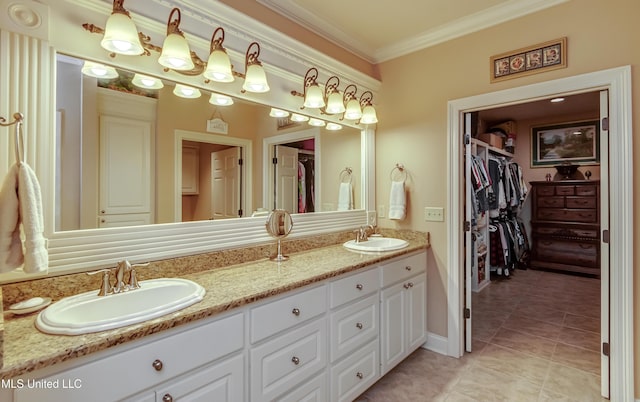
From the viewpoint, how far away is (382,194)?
2861 mm

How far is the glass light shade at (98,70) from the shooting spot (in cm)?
137

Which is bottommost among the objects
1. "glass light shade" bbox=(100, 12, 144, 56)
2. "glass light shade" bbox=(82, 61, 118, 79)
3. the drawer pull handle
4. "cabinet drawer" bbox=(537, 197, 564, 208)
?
the drawer pull handle

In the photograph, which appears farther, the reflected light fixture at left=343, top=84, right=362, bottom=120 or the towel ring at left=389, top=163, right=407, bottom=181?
the towel ring at left=389, top=163, right=407, bottom=181

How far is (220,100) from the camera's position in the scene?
184cm

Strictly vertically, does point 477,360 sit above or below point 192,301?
below

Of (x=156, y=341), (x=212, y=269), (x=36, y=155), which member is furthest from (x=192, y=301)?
(x=36, y=155)

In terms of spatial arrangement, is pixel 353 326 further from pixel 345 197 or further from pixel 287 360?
pixel 345 197

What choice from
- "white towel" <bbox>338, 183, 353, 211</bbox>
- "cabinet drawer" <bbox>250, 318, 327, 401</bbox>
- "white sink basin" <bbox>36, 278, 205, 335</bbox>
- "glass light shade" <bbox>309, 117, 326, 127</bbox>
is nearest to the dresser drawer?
"white towel" <bbox>338, 183, 353, 211</bbox>

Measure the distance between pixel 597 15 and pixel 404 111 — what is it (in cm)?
130

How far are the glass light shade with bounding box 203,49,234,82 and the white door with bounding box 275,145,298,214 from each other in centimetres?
66

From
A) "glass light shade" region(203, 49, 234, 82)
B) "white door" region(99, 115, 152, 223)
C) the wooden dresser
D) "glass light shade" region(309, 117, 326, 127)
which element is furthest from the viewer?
the wooden dresser

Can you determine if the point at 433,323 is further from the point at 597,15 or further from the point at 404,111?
the point at 597,15

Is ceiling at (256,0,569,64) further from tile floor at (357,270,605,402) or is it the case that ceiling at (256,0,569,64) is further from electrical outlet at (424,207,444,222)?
tile floor at (357,270,605,402)

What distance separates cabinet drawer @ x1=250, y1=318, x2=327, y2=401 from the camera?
133 cm
